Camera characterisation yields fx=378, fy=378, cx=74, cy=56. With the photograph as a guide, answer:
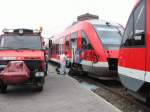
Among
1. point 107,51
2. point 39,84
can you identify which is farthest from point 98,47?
point 39,84

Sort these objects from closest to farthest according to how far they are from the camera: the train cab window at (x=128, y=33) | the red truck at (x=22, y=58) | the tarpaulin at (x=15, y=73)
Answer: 1. the train cab window at (x=128, y=33)
2. the tarpaulin at (x=15, y=73)
3. the red truck at (x=22, y=58)

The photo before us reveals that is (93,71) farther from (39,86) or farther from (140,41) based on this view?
(140,41)

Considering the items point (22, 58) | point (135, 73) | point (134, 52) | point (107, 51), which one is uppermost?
point (134, 52)

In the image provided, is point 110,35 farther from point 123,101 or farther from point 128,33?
point 128,33

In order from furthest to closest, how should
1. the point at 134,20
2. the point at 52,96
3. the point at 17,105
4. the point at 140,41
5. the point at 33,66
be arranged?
the point at 33,66 < the point at 52,96 < the point at 17,105 < the point at 134,20 < the point at 140,41

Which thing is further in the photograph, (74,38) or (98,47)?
(74,38)

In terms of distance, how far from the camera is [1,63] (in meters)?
14.1

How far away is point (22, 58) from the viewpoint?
46.6ft

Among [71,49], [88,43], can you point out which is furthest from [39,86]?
[71,49]

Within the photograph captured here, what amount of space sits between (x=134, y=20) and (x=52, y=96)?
4627 millimetres

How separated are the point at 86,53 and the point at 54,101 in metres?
7.19

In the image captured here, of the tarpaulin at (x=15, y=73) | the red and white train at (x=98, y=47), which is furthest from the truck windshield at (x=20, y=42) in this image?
the red and white train at (x=98, y=47)

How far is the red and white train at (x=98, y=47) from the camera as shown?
17.0 metres

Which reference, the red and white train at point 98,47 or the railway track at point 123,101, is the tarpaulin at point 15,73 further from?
the red and white train at point 98,47
